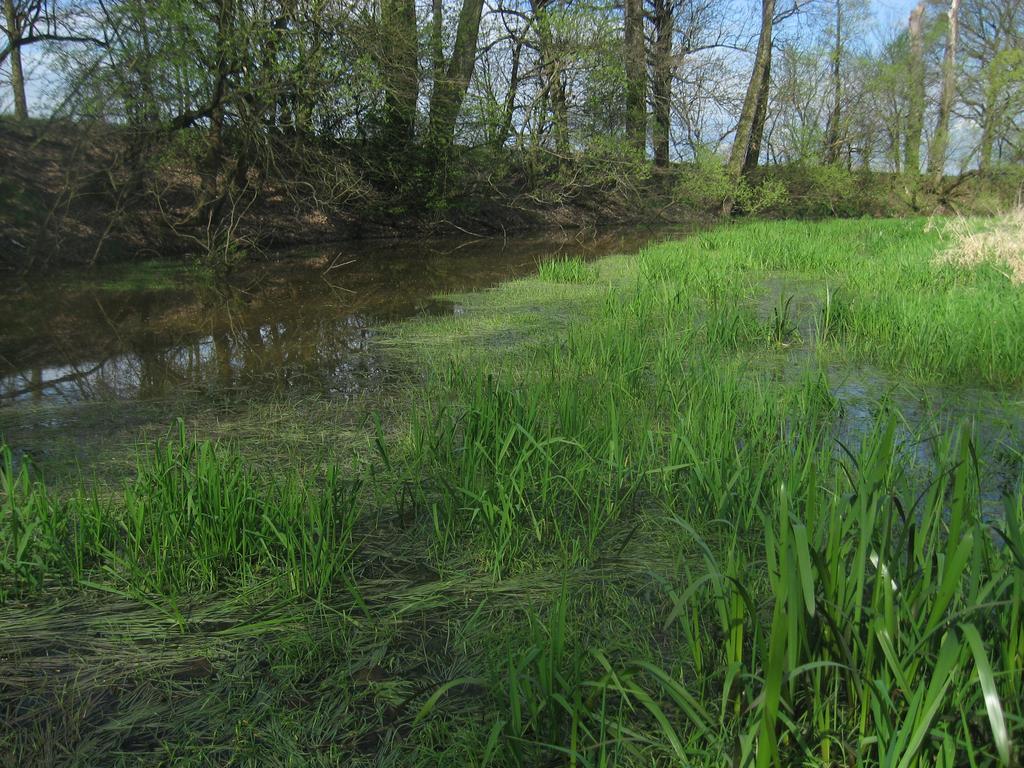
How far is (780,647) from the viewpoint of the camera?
1186 millimetres

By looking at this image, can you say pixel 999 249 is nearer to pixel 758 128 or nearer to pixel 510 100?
pixel 510 100

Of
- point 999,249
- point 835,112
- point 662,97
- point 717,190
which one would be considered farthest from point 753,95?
point 999,249

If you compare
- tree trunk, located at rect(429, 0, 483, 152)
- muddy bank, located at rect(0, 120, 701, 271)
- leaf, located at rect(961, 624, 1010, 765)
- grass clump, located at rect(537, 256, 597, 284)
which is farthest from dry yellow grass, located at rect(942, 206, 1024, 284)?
muddy bank, located at rect(0, 120, 701, 271)

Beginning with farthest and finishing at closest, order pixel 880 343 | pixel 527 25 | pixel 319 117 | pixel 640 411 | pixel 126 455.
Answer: pixel 527 25 → pixel 319 117 → pixel 880 343 → pixel 640 411 → pixel 126 455

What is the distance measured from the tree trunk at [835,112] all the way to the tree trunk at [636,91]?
208 inches

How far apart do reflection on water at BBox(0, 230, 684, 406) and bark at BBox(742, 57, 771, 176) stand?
9.52 meters

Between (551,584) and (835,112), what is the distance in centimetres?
1834

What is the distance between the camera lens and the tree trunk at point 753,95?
16344 mm

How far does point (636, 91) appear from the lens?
45.4 feet

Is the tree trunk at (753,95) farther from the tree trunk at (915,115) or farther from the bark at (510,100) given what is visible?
the bark at (510,100)

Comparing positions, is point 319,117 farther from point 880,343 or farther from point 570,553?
point 570,553

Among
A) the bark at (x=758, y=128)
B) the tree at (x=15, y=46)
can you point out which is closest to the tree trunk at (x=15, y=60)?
the tree at (x=15, y=46)

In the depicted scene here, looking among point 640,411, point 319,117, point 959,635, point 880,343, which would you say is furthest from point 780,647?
point 319,117

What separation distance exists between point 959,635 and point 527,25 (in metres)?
12.8
